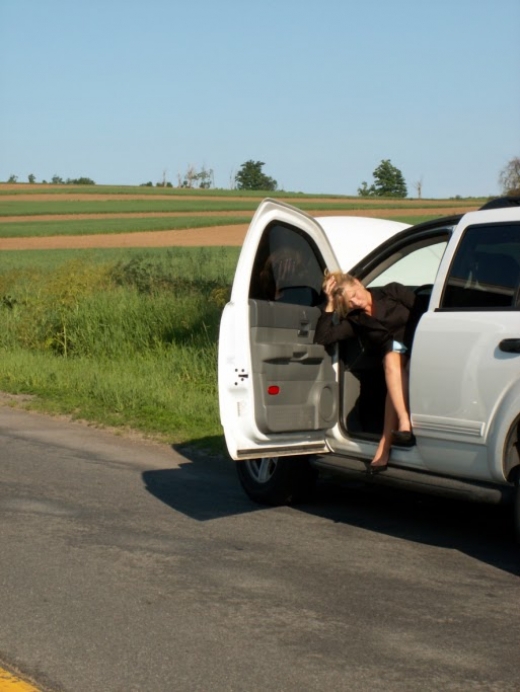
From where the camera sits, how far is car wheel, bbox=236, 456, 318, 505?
24.9 feet

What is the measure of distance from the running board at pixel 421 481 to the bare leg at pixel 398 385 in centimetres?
27

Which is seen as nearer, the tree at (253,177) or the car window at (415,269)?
the car window at (415,269)

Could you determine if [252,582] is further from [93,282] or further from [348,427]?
[93,282]

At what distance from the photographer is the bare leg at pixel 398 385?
258 inches

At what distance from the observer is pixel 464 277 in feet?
20.8

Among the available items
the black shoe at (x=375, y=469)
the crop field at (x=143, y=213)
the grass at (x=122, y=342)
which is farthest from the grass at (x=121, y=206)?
the black shoe at (x=375, y=469)

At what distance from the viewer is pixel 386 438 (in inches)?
263

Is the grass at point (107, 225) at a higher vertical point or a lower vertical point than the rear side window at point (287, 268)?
lower

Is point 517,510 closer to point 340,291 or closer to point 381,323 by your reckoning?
point 381,323

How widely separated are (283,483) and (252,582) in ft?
5.96

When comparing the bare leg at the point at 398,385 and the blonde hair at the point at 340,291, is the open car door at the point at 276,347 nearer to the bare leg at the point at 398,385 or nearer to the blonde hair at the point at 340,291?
the blonde hair at the point at 340,291

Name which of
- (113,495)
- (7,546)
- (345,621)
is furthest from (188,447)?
(345,621)

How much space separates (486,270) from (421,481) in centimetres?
119

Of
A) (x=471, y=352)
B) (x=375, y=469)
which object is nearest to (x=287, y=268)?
(x=375, y=469)
